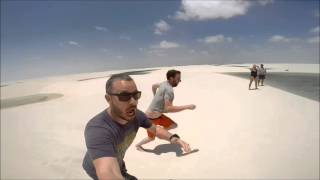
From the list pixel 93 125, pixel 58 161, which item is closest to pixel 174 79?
pixel 58 161

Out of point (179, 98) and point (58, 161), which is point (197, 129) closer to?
point (58, 161)

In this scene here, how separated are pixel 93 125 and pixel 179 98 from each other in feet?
50.4

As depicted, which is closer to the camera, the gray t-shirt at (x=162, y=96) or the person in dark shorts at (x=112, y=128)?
the person in dark shorts at (x=112, y=128)

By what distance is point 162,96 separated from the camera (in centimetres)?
643

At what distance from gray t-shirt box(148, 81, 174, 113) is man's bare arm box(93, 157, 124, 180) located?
4.02 meters

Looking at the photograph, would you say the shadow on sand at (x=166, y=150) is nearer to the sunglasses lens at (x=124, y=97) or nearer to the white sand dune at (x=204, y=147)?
the white sand dune at (x=204, y=147)

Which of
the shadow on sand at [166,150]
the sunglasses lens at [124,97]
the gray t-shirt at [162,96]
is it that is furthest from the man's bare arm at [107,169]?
the shadow on sand at [166,150]

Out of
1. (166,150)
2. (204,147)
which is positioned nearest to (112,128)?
(166,150)

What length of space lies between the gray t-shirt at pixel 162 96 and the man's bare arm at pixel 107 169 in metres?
4.02

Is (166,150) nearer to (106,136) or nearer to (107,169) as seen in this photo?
(106,136)

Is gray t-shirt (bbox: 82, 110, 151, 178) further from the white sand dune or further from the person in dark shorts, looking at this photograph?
the white sand dune

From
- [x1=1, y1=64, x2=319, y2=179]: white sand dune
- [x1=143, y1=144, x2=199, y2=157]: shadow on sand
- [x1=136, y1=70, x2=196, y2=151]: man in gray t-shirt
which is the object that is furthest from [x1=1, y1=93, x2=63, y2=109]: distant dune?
[x1=136, y1=70, x2=196, y2=151]: man in gray t-shirt

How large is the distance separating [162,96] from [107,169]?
420 centimetres

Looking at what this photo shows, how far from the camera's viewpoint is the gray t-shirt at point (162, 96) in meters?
6.32
